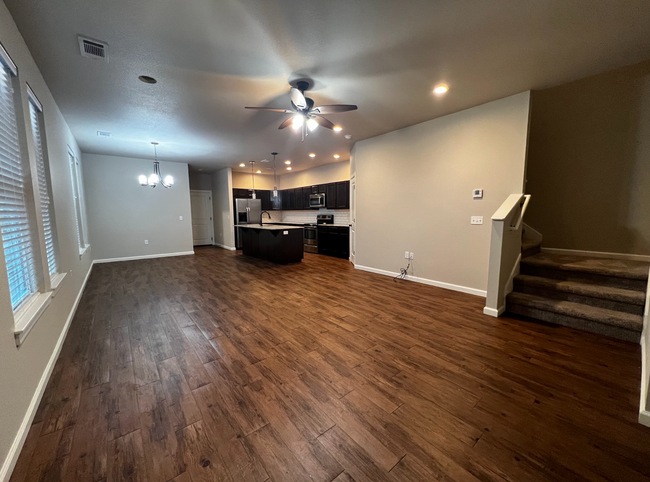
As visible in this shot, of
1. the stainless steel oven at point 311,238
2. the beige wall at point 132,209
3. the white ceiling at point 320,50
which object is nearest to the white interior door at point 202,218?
the beige wall at point 132,209

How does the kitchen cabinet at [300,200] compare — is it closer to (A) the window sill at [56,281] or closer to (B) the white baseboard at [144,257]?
(B) the white baseboard at [144,257]

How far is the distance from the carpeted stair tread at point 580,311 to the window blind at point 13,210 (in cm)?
471

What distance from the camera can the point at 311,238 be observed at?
827 centimetres

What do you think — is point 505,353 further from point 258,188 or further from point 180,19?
point 258,188

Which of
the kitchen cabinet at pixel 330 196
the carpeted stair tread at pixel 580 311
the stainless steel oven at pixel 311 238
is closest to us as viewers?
the carpeted stair tread at pixel 580 311

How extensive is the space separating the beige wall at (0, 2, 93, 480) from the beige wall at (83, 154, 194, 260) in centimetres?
330

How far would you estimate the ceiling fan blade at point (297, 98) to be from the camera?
262 centimetres

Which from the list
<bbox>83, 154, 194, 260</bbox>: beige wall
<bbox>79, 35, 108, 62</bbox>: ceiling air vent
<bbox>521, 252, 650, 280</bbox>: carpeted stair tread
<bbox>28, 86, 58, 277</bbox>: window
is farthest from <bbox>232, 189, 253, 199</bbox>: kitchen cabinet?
<bbox>521, 252, 650, 280</bbox>: carpeted stair tread

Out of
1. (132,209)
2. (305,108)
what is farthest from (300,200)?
(305,108)

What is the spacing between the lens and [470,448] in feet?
4.54

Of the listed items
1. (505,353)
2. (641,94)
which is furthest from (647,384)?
(641,94)

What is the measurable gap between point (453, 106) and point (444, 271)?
8.21 feet

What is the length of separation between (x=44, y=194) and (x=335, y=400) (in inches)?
143

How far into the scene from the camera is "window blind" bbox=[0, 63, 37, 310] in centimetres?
165
